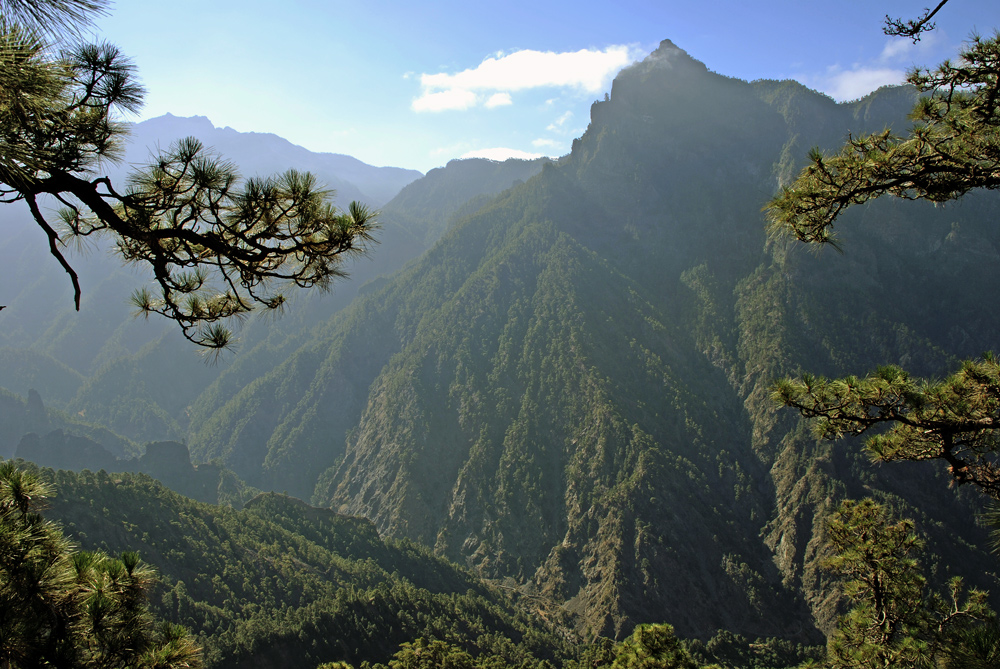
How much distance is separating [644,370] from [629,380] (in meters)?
4.36

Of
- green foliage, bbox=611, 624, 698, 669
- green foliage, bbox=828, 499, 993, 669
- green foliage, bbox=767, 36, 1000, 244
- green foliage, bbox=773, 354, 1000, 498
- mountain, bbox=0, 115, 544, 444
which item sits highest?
green foliage, bbox=767, 36, 1000, 244

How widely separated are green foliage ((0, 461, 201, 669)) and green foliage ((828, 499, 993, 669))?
560 inches

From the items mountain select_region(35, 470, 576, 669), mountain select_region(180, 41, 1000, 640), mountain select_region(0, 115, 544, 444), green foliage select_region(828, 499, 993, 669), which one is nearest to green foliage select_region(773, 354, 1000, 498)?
green foliage select_region(828, 499, 993, 669)

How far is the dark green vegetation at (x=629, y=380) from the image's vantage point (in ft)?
245

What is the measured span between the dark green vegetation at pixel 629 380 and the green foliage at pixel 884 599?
1732 inches

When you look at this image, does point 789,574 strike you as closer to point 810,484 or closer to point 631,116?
point 810,484

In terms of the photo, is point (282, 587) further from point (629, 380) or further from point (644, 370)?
point (644, 370)

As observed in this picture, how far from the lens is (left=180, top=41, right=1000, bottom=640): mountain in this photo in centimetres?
7669

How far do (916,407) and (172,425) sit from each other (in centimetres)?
17051

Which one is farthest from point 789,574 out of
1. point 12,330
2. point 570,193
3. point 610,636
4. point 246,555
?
point 12,330

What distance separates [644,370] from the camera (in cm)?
10000

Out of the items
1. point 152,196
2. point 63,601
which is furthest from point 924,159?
point 63,601

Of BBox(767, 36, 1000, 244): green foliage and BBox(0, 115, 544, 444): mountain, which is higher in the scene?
BBox(767, 36, 1000, 244): green foliage

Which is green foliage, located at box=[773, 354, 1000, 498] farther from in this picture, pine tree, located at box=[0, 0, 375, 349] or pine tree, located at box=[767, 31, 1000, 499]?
pine tree, located at box=[0, 0, 375, 349]
